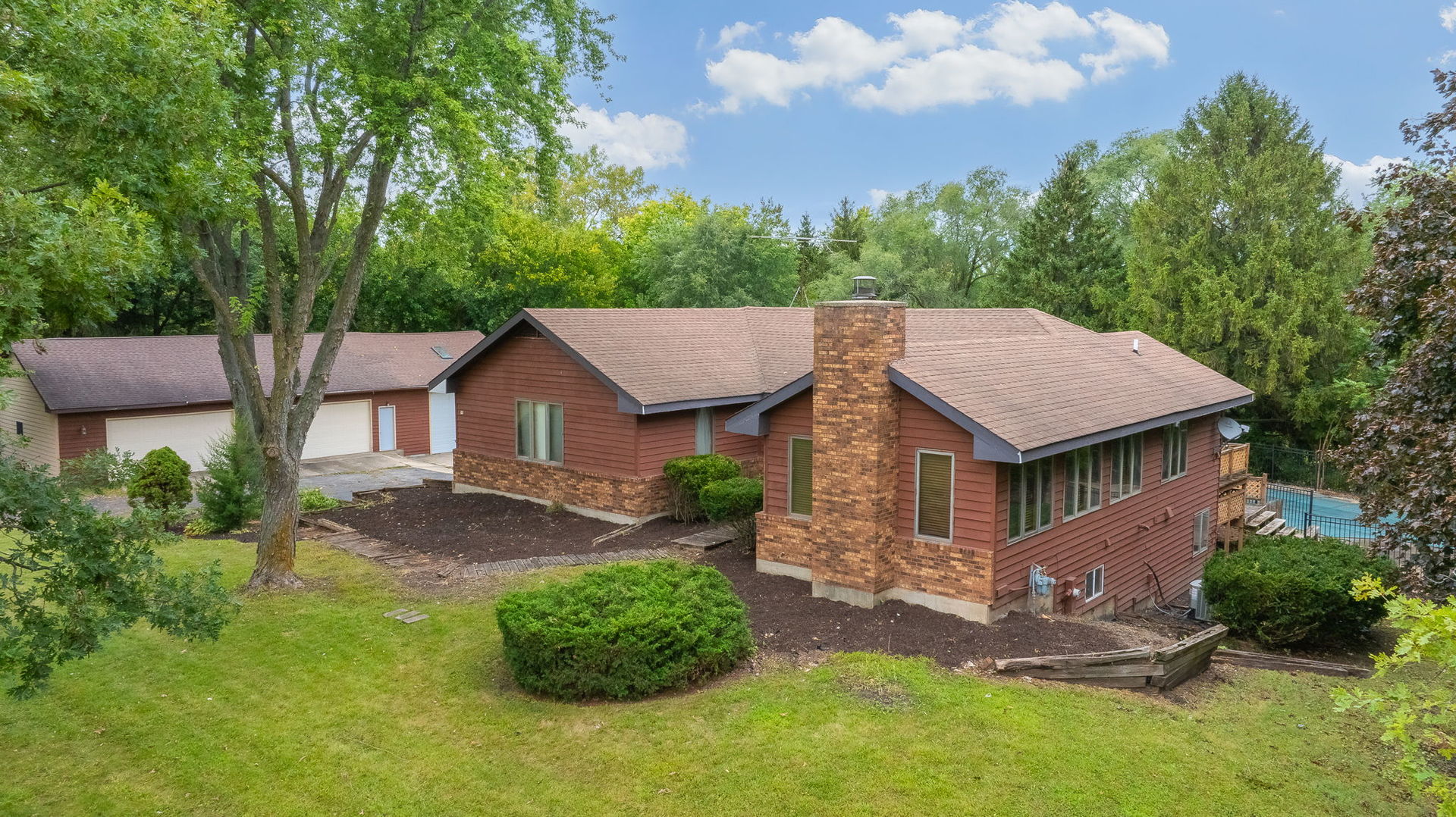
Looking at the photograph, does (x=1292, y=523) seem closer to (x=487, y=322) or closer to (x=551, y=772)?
(x=551, y=772)

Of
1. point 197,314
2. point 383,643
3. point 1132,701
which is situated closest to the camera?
point 1132,701

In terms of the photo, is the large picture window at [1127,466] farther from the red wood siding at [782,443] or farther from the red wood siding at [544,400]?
the red wood siding at [544,400]

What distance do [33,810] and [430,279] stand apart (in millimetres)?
35357

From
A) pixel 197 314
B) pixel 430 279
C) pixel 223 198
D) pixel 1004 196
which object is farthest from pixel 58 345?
pixel 1004 196

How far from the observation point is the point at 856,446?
499 inches

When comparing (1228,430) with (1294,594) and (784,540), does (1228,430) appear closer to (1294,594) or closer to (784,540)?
(1294,594)

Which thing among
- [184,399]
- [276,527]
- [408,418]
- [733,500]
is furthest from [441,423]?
[276,527]

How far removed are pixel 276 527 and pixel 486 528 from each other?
15.6ft

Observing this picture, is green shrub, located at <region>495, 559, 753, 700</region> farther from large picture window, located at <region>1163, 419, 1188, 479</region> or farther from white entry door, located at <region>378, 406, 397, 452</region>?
white entry door, located at <region>378, 406, 397, 452</region>

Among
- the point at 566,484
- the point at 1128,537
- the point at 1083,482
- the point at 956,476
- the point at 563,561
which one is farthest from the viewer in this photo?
the point at 566,484

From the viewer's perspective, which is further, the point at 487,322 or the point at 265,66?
the point at 487,322

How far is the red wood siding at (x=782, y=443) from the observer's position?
45.8 ft

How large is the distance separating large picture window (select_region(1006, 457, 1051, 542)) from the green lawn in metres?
2.99

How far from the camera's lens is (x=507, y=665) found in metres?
10.8
